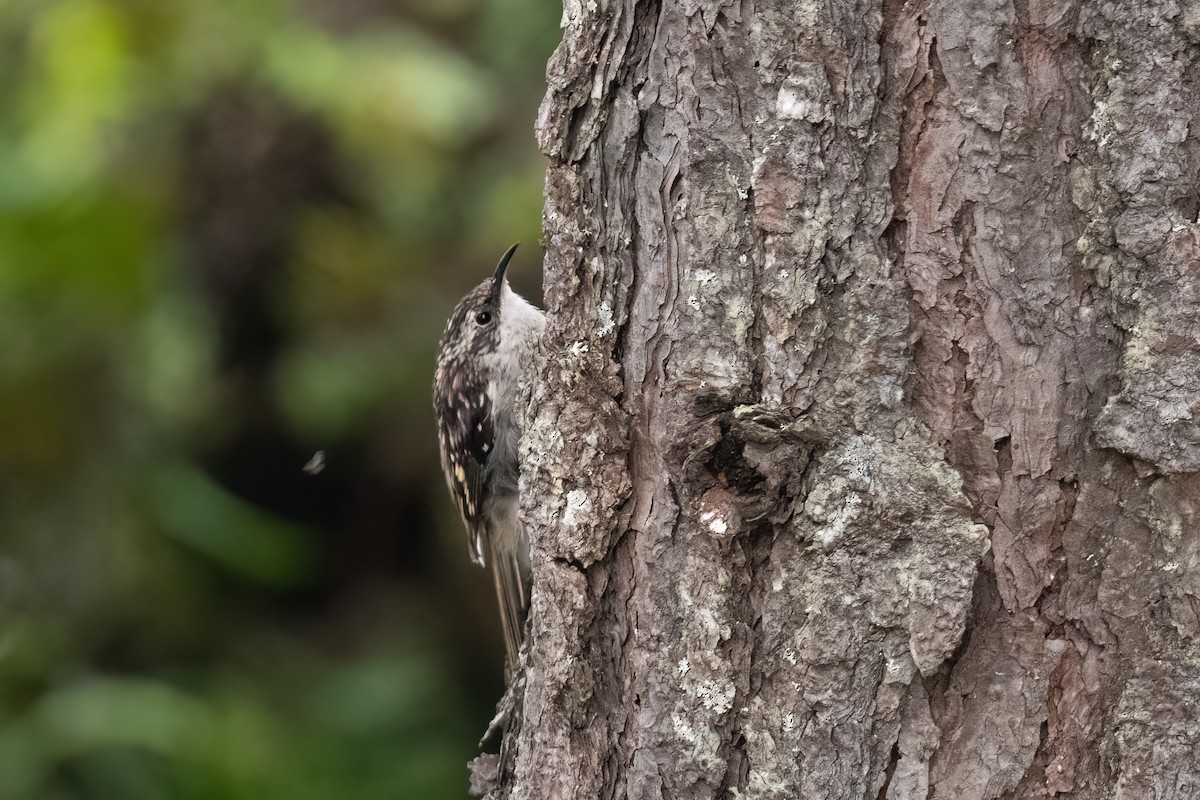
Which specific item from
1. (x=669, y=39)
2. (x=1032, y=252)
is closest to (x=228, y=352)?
(x=669, y=39)

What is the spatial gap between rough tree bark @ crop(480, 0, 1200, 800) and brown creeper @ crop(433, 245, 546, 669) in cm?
189

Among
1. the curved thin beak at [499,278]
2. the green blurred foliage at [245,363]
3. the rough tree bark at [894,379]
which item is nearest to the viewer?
the rough tree bark at [894,379]

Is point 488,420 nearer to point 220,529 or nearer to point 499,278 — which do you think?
point 499,278

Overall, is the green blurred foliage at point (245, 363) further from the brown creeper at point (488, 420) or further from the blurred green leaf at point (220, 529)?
the brown creeper at point (488, 420)

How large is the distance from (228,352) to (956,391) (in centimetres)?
440

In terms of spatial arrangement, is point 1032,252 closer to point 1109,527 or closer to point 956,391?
point 956,391

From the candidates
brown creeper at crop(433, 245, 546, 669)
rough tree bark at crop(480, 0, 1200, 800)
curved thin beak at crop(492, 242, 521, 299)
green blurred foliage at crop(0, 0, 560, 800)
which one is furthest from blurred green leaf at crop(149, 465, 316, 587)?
rough tree bark at crop(480, 0, 1200, 800)

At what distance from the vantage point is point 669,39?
5.73 ft

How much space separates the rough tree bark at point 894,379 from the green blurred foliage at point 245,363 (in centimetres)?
294

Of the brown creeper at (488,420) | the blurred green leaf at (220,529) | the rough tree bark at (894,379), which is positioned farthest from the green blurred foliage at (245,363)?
the rough tree bark at (894,379)

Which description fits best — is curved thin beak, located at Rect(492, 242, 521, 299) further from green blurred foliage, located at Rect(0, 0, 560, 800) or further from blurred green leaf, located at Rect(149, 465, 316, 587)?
blurred green leaf, located at Rect(149, 465, 316, 587)

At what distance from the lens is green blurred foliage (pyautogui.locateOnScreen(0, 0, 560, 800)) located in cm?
473

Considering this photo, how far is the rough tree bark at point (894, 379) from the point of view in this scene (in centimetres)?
154

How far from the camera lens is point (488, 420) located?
13.1 ft
